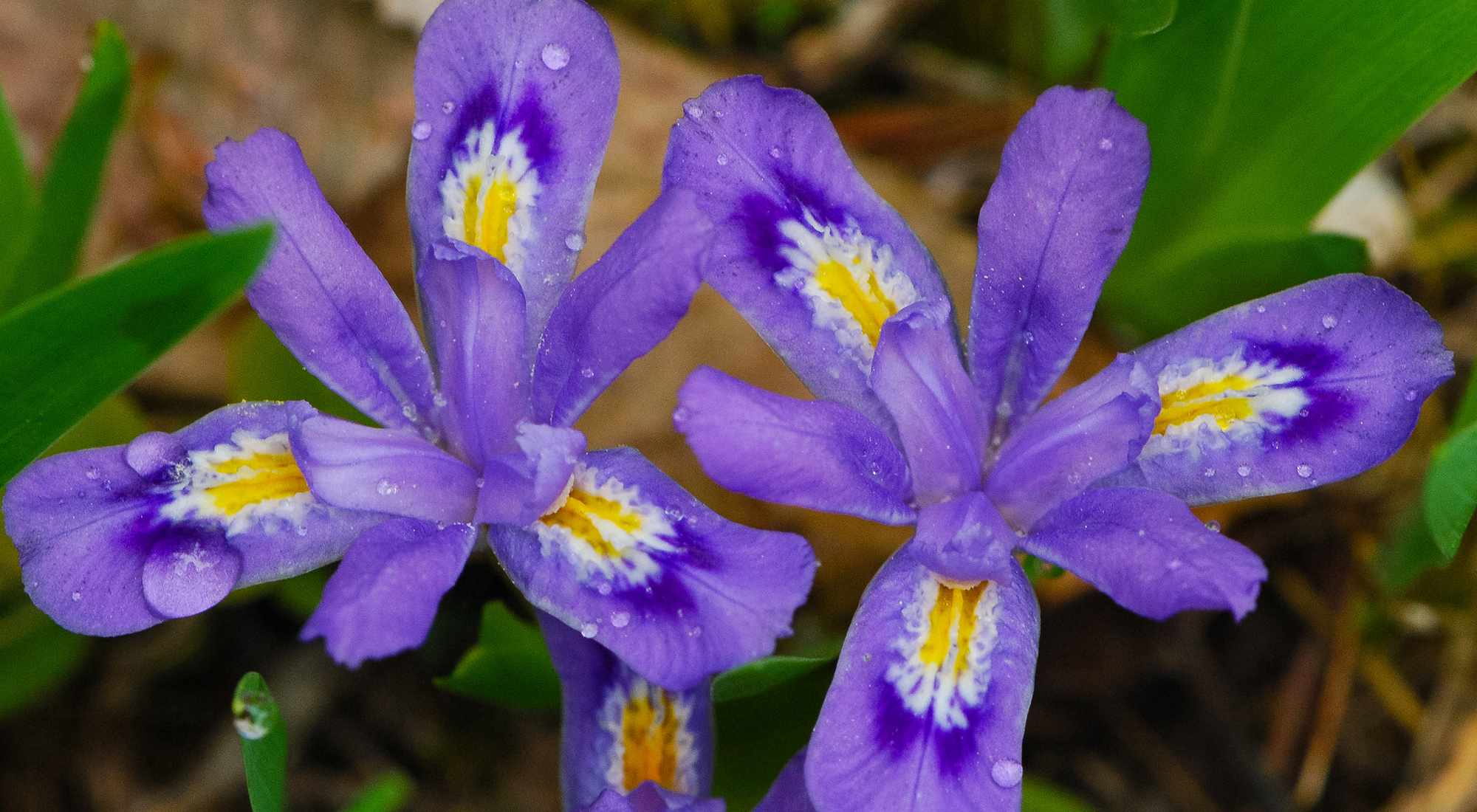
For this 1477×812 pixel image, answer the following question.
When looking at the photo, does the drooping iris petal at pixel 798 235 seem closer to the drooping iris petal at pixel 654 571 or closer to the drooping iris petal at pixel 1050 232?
A: the drooping iris petal at pixel 1050 232

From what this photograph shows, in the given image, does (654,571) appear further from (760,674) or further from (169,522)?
(169,522)

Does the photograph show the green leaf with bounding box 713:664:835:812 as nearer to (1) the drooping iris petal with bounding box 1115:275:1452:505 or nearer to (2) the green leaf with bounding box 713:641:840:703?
(2) the green leaf with bounding box 713:641:840:703

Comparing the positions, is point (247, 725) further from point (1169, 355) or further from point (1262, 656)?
point (1262, 656)

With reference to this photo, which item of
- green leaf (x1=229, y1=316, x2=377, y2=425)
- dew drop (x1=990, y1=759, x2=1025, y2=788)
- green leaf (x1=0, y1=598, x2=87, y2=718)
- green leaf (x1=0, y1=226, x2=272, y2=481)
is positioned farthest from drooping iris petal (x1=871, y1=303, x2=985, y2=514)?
green leaf (x1=0, y1=598, x2=87, y2=718)

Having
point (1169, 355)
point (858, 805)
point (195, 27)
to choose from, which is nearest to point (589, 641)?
point (858, 805)

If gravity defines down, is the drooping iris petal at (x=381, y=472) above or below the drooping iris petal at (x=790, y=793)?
above

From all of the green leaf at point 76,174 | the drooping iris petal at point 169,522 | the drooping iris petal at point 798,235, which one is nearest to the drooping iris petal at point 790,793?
the drooping iris petal at point 798,235
